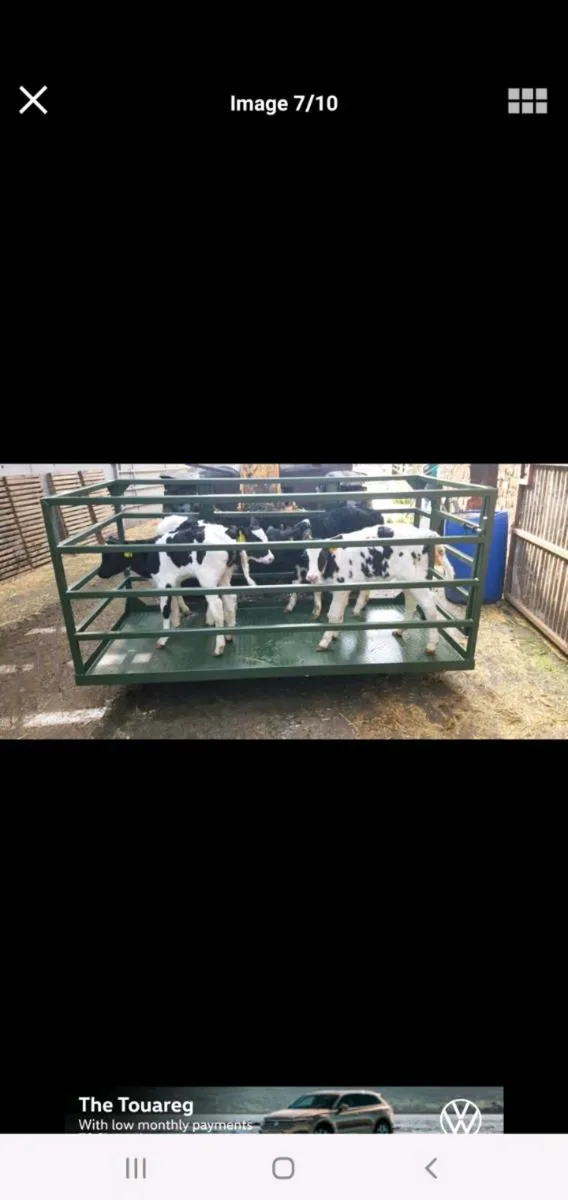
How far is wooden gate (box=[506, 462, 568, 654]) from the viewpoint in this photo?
4.75 metres

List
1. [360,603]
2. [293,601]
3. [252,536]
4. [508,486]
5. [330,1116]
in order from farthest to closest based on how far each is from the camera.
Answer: [508,486]
[293,601]
[360,603]
[252,536]
[330,1116]

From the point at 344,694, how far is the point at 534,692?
1474 mm

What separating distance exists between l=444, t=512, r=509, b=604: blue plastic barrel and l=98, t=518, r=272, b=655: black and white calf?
8.09 feet

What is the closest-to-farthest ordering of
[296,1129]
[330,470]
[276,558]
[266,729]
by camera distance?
[296,1129] < [266,729] < [276,558] < [330,470]

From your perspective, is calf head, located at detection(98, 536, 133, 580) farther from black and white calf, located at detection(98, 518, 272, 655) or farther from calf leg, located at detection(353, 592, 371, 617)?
calf leg, located at detection(353, 592, 371, 617)

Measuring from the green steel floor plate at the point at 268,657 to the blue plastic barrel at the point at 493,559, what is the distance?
137cm

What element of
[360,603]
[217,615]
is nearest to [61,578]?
[217,615]

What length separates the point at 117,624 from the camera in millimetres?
4855

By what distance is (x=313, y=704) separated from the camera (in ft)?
13.4

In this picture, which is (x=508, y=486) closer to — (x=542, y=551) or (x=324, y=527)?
(x=542, y=551)

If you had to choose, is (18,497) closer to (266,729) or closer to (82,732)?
(82,732)

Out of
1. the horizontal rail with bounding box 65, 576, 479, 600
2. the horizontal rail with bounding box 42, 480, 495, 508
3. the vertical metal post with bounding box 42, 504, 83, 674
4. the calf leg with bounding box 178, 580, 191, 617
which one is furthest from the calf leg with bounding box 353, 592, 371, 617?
the vertical metal post with bounding box 42, 504, 83, 674

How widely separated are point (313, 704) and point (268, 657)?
50 cm

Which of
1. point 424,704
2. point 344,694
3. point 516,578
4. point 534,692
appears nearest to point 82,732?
point 344,694
